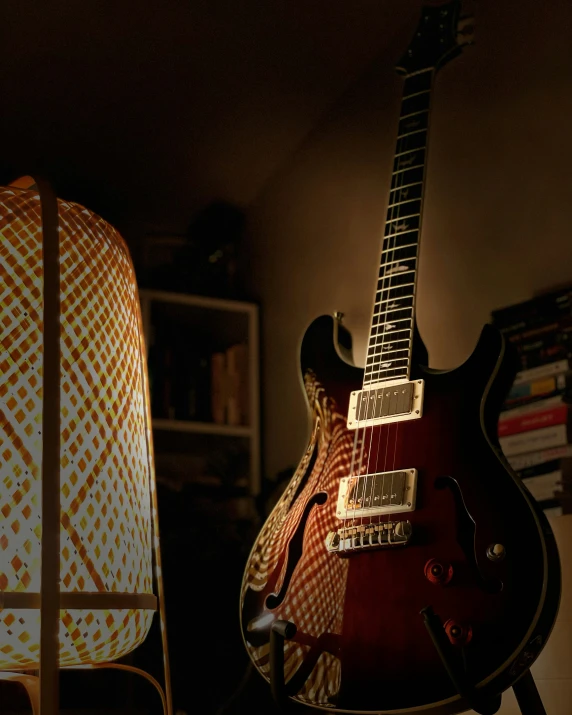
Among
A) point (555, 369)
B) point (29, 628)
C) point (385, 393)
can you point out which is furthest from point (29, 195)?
point (555, 369)

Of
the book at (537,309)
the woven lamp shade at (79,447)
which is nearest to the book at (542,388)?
the book at (537,309)

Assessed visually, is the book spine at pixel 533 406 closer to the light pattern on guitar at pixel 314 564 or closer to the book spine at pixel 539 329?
the book spine at pixel 539 329

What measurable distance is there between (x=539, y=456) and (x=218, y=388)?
1382 millimetres

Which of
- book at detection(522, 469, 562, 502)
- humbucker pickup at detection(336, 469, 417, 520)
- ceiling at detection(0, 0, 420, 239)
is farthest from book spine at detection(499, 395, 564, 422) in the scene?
ceiling at detection(0, 0, 420, 239)

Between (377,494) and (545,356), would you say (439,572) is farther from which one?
(545,356)

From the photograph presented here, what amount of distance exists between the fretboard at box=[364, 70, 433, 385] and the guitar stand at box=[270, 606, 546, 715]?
38cm

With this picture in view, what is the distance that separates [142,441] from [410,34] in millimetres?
1784

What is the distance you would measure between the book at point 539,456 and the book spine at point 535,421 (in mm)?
42

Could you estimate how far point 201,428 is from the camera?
8.52ft

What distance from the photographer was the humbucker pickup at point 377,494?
106 cm

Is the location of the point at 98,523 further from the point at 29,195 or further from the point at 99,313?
the point at 29,195

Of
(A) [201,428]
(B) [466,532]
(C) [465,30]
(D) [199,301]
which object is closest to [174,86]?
(D) [199,301]

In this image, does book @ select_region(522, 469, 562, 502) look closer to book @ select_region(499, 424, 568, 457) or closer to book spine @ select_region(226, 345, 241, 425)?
book @ select_region(499, 424, 568, 457)

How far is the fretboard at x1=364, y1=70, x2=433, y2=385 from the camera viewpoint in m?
1.23
